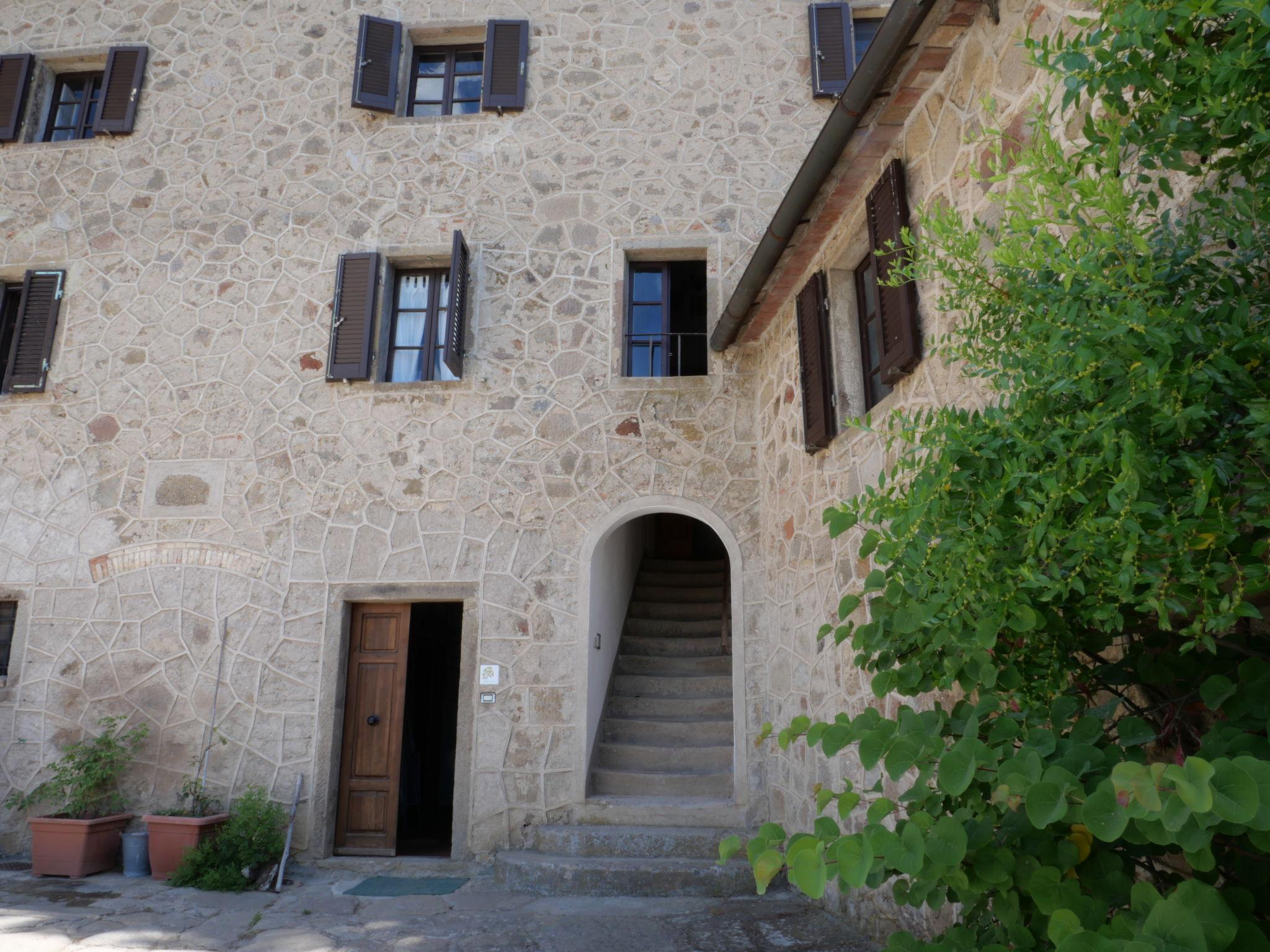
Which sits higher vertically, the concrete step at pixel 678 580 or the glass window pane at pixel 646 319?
the glass window pane at pixel 646 319

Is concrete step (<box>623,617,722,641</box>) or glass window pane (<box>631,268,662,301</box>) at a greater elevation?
glass window pane (<box>631,268,662,301</box>)

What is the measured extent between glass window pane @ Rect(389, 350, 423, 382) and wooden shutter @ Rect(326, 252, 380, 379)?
10.3 inches

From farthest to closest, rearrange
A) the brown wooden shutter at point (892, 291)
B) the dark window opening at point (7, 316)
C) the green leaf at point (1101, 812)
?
the dark window opening at point (7, 316)
the brown wooden shutter at point (892, 291)
the green leaf at point (1101, 812)

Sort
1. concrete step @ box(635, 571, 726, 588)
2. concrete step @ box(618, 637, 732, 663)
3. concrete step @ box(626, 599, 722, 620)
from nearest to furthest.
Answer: concrete step @ box(618, 637, 732, 663) → concrete step @ box(626, 599, 722, 620) → concrete step @ box(635, 571, 726, 588)

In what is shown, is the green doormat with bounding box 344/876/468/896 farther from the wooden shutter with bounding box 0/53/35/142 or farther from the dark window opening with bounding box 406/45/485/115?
the wooden shutter with bounding box 0/53/35/142

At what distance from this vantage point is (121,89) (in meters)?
7.54

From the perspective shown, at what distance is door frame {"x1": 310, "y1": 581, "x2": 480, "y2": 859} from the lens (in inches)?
236

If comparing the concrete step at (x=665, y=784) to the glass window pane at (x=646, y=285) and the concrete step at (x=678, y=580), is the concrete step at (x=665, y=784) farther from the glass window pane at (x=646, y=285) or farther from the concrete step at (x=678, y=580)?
the glass window pane at (x=646, y=285)

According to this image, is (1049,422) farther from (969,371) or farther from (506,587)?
(506,587)

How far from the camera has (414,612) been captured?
9.34 meters

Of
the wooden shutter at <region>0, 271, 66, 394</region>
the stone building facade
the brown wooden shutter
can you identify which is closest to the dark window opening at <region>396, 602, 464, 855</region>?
the stone building facade

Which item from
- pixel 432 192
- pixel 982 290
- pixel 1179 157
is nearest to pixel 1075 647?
pixel 982 290

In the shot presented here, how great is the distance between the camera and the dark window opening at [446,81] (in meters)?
7.63

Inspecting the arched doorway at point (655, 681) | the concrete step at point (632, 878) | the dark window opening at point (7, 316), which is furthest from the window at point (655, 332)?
the dark window opening at point (7, 316)
